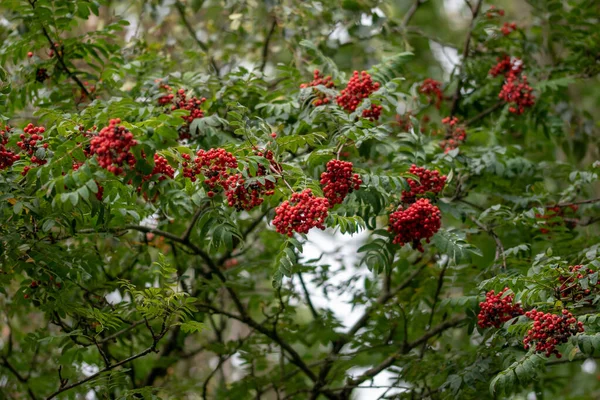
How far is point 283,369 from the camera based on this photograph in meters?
6.58

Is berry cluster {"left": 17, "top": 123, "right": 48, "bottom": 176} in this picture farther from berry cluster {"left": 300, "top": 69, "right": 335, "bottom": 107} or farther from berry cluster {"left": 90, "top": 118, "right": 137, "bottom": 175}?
berry cluster {"left": 300, "top": 69, "right": 335, "bottom": 107}

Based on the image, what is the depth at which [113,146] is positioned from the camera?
3625 mm

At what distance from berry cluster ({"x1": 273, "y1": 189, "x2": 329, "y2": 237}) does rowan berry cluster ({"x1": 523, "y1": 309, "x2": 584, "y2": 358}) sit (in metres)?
1.23

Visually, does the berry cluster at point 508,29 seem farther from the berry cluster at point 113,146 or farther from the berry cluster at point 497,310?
the berry cluster at point 113,146

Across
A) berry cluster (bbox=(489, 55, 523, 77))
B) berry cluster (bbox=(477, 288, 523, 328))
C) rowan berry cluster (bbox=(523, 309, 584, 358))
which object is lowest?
rowan berry cluster (bbox=(523, 309, 584, 358))

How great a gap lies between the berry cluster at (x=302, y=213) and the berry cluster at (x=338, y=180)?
0.36m

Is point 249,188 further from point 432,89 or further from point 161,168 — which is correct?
point 432,89

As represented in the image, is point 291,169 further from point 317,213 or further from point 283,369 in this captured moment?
point 283,369

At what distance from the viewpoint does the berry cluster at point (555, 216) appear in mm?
5473

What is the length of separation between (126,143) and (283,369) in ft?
11.4

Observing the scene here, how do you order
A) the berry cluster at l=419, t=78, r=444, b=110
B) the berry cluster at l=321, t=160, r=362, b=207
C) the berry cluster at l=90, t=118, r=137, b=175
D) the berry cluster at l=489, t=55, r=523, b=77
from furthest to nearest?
1. the berry cluster at l=419, t=78, r=444, b=110
2. the berry cluster at l=489, t=55, r=523, b=77
3. the berry cluster at l=321, t=160, r=362, b=207
4. the berry cluster at l=90, t=118, r=137, b=175

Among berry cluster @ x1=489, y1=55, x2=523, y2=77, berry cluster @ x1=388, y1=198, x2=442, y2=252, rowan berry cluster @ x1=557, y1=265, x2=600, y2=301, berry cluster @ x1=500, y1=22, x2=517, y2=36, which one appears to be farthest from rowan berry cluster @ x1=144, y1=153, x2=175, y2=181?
berry cluster @ x1=500, y1=22, x2=517, y2=36

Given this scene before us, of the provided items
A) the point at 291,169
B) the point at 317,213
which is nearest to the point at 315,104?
the point at 291,169

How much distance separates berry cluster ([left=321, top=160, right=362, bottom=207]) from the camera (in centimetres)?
437
